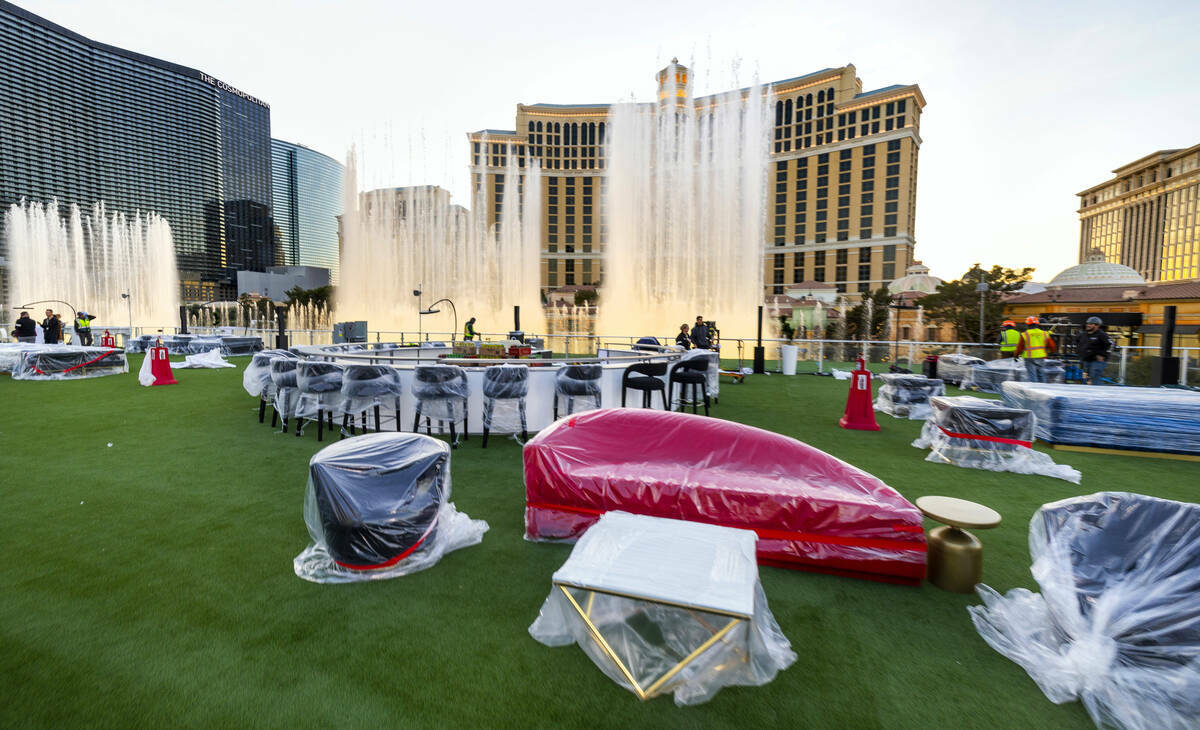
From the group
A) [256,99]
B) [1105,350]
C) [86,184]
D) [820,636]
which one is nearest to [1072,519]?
[820,636]

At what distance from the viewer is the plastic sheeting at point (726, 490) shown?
2625mm

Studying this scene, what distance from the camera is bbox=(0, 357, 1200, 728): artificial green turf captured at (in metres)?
1.74

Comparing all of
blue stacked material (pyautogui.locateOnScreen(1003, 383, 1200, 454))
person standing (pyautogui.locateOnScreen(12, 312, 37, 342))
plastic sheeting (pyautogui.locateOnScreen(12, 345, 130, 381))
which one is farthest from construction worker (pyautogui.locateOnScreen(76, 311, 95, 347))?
blue stacked material (pyautogui.locateOnScreen(1003, 383, 1200, 454))

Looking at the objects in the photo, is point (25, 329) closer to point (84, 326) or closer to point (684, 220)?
point (84, 326)

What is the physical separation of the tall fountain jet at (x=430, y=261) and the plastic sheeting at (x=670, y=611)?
21769 millimetres

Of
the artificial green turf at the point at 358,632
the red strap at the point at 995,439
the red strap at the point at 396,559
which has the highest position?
the red strap at the point at 995,439

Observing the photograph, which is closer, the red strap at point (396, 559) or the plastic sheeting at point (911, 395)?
the red strap at point (396, 559)

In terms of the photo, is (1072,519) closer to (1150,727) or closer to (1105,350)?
(1150,727)

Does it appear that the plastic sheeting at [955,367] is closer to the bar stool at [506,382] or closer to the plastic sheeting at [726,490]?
the plastic sheeting at [726,490]

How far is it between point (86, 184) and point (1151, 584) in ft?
293

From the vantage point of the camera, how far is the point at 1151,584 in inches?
73.5

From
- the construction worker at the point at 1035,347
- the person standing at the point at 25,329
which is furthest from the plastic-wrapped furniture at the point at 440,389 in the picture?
the person standing at the point at 25,329

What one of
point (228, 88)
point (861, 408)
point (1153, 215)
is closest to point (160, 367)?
point (861, 408)

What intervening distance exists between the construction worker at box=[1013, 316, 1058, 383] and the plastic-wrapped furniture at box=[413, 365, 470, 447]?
886 centimetres
